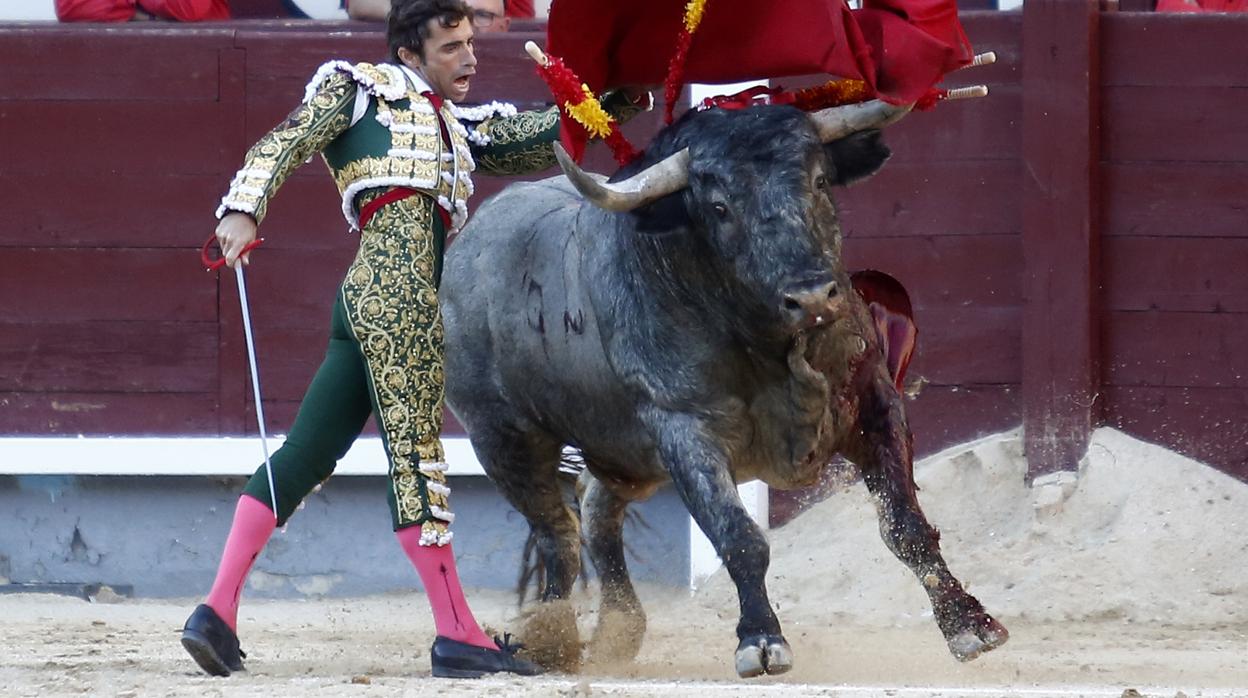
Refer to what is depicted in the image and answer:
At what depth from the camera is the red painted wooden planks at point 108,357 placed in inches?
266

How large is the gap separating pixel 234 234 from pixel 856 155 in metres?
1.27

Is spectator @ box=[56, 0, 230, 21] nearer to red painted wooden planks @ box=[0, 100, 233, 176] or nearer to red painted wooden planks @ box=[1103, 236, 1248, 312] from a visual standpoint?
red painted wooden planks @ box=[0, 100, 233, 176]

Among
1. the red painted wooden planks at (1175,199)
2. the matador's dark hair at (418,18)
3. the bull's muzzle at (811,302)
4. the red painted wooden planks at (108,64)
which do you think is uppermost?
the matador's dark hair at (418,18)

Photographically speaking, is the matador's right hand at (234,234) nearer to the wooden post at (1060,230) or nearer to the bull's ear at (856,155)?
the bull's ear at (856,155)

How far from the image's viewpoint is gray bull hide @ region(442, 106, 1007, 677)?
13.6 feet

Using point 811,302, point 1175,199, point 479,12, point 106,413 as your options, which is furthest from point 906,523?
point 106,413

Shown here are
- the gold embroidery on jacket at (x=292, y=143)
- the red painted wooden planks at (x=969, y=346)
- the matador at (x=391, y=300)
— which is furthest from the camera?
the red painted wooden planks at (x=969, y=346)

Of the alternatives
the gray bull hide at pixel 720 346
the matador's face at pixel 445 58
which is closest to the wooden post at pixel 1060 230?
the gray bull hide at pixel 720 346

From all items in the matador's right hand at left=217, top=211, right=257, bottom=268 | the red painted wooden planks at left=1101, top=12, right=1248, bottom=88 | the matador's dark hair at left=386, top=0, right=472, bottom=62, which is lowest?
the red painted wooden planks at left=1101, top=12, right=1248, bottom=88

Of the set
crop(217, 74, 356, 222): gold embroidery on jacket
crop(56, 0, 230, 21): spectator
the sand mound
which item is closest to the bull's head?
crop(217, 74, 356, 222): gold embroidery on jacket

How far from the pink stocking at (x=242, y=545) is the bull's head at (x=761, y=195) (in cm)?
101

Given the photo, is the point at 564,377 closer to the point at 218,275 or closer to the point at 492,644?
the point at 492,644

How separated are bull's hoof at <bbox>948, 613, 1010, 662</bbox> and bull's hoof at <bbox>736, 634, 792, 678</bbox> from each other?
37cm

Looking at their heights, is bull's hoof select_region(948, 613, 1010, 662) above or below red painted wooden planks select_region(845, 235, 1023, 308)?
above
